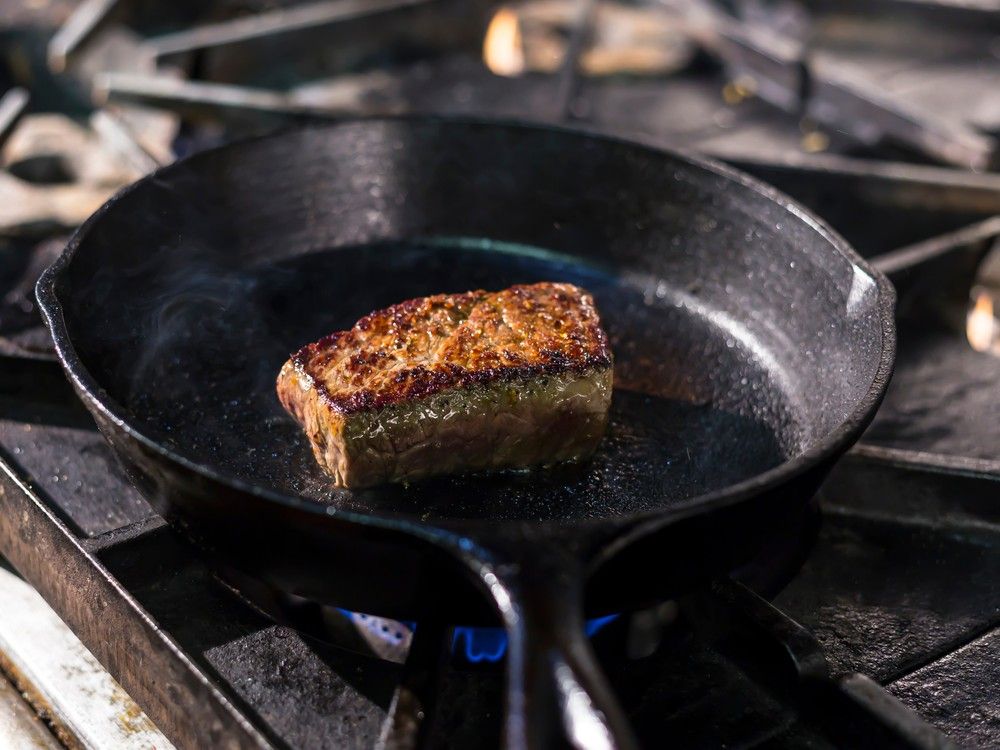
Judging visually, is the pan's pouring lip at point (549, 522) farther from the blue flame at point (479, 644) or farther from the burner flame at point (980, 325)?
the burner flame at point (980, 325)

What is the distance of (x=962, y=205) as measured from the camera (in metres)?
3.17

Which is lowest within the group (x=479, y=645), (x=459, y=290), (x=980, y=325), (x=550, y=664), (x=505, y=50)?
(x=550, y=664)

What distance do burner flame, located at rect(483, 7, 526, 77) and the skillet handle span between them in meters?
3.57

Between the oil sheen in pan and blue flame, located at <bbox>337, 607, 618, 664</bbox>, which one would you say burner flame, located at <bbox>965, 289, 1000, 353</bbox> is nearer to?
the oil sheen in pan

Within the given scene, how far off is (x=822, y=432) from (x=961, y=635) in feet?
1.52

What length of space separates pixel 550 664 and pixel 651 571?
1.22 ft

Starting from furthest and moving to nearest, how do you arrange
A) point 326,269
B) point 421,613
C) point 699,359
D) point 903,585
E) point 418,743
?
point 326,269, point 699,359, point 903,585, point 421,613, point 418,743

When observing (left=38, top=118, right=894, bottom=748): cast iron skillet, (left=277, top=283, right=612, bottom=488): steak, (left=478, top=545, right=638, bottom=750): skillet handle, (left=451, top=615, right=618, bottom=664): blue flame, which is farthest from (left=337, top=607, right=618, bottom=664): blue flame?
(left=478, top=545, right=638, bottom=750): skillet handle

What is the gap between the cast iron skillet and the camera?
138 centimetres

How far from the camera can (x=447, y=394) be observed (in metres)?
1.90

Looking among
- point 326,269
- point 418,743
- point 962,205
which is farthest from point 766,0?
point 418,743

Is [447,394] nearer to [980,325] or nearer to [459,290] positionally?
[459,290]

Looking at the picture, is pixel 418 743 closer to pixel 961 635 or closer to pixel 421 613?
pixel 421 613

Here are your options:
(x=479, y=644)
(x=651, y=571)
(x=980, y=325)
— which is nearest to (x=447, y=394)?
(x=479, y=644)
